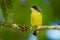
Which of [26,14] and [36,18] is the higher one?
[26,14]

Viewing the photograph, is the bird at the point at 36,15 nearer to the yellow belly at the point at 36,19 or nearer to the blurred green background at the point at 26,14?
the yellow belly at the point at 36,19

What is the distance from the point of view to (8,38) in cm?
211

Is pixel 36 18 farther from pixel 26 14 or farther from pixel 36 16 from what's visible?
pixel 26 14

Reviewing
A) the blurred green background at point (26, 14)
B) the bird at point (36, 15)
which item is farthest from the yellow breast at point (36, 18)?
the blurred green background at point (26, 14)

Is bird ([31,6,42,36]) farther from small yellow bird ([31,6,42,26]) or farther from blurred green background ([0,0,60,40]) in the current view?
blurred green background ([0,0,60,40])

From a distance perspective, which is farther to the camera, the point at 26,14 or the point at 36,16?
the point at 26,14

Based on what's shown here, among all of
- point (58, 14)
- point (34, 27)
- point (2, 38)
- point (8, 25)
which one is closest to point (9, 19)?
point (8, 25)

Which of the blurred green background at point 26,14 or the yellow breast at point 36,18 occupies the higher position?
the blurred green background at point 26,14

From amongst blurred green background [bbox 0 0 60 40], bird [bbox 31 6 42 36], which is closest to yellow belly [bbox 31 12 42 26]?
bird [bbox 31 6 42 36]

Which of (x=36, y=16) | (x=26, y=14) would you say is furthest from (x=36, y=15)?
(x=26, y=14)

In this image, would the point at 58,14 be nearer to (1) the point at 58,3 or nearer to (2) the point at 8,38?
(1) the point at 58,3

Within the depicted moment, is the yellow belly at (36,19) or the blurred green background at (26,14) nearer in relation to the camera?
the yellow belly at (36,19)

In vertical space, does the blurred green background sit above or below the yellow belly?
above

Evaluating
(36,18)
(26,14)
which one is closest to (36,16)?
(36,18)
